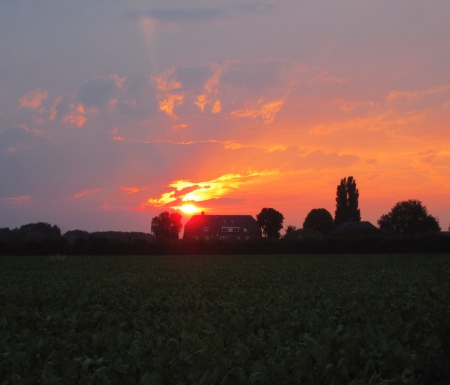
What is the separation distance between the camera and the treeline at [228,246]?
199 feet

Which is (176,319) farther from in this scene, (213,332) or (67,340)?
(67,340)

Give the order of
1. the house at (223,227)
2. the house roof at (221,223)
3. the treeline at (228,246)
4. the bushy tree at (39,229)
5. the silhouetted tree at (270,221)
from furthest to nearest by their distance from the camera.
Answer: the silhouetted tree at (270,221) → the house roof at (221,223) → the house at (223,227) → the bushy tree at (39,229) → the treeline at (228,246)

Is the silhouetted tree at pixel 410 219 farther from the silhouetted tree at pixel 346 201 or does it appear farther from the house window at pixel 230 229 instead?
the house window at pixel 230 229

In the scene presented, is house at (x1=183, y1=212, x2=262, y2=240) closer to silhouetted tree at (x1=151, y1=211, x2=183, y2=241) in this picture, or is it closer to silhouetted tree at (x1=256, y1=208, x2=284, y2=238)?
silhouetted tree at (x1=256, y1=208, x2=284, y2=238)

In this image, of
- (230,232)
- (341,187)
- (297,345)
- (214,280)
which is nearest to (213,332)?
(297,345)

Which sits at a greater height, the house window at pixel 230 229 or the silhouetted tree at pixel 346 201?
the silhouetted tree at pixel 346 201

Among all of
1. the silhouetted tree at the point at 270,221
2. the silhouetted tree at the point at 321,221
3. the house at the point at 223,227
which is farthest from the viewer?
the silhouetted tree at the point at 321,221

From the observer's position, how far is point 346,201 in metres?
128

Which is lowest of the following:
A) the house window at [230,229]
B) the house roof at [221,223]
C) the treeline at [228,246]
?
the treeline at [228,246]

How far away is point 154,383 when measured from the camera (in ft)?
15.4

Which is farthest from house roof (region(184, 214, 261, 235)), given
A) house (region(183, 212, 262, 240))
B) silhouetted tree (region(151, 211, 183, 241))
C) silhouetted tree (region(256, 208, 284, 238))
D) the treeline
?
the treeline

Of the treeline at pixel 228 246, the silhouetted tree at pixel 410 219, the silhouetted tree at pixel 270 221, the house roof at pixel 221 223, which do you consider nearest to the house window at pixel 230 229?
the house roof at pixel 221 223

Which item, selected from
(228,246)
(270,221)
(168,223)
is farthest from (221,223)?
(228,246)

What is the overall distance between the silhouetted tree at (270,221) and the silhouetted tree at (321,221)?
10230mm
